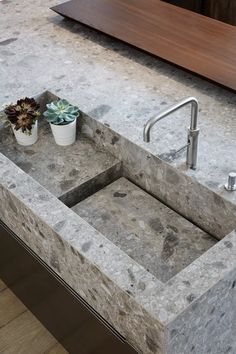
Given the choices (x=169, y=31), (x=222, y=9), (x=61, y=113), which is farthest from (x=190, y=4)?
(x=61, y=113)

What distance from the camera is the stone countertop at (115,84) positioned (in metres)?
1.61

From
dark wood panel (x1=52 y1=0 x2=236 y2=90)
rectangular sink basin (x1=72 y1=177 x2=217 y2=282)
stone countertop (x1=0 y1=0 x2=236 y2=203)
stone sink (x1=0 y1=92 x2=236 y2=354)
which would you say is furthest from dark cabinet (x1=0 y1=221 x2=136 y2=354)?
dark wood panel (x1=52 y1=0 x2=236 y2=90)

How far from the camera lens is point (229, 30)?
83.1 inches

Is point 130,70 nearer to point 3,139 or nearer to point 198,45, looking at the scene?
point 198,45

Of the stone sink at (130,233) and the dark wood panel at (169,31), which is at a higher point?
the dark wood panel at (169,31)

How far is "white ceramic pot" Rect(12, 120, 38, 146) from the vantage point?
5.81 ft

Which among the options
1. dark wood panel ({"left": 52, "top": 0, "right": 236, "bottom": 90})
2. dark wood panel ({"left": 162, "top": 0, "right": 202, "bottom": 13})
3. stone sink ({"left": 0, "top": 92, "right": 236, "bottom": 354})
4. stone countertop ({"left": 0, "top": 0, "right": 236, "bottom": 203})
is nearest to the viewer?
stone sink ({"left": 0, "top": 92, "right": 236, "bottom": 354})

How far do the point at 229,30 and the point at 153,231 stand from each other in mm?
996

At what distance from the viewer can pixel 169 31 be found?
83.4 inches

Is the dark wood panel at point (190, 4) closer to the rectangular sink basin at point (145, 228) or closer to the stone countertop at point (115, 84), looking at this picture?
the stone countertop at point (115, 84)

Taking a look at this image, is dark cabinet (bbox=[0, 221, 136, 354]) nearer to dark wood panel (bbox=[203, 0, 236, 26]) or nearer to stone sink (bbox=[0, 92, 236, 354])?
stone sink (bbox=[0, 92, 236, 354])

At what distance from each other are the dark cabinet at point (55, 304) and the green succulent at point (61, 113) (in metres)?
0.37

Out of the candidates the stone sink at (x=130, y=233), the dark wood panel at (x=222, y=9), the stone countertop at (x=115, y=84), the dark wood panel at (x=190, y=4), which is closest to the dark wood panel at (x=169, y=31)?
the stone countertop at (x=115, y=84)

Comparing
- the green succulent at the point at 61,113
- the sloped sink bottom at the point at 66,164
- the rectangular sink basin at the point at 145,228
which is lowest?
the rectangular sink basin at the point at 145,228
